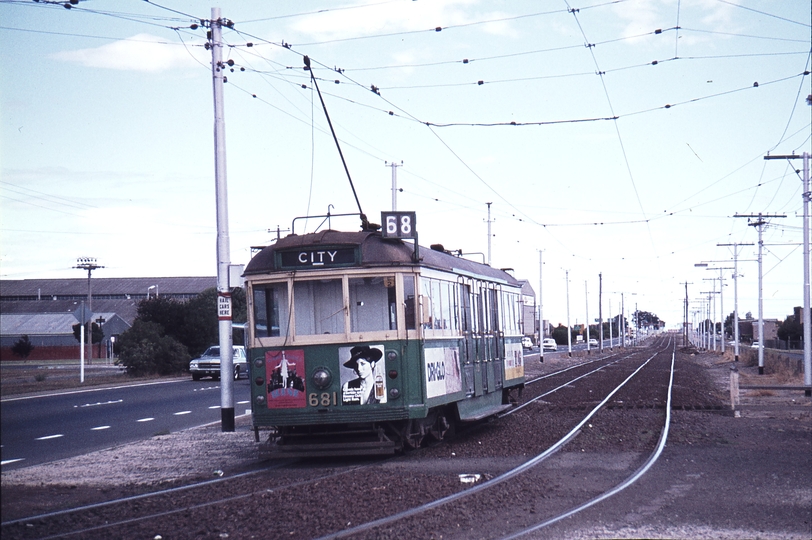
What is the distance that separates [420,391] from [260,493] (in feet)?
10.3

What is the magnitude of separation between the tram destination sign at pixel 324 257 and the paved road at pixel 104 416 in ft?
12.7

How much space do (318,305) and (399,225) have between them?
61.4 inches

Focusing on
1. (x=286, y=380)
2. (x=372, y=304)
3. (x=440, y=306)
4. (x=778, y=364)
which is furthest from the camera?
(x=778, y=364)

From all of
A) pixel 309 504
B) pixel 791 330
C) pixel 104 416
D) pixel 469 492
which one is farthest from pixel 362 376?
pixel 791 330

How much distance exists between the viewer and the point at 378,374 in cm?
1151

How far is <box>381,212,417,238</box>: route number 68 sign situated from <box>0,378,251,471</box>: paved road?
5.11 metres

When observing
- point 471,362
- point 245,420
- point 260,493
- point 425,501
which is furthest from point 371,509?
point 245,420

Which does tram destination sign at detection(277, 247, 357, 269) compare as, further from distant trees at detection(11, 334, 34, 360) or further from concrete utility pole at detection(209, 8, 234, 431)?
distant trees at detection(11, 334, 34, 360)

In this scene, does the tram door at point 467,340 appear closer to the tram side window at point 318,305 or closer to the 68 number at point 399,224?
the 68 number at point 399,224

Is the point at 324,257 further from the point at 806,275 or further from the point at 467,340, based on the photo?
the point at 806,275

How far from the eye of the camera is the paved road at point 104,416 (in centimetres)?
1398

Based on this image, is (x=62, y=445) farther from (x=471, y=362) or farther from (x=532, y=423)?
(x=532, y=423)

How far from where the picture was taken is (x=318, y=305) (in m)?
11.9

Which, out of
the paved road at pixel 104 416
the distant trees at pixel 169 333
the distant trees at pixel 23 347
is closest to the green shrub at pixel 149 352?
the distant trees at pixel 169 333
